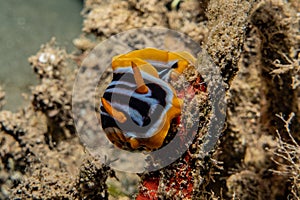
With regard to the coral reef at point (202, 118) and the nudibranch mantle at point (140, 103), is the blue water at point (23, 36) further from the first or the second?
the nudibranch mantle at point (140, 103)

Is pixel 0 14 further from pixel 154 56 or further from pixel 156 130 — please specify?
pixel 156 130

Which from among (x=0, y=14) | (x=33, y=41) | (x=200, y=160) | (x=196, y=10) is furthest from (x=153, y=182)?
(x=0, y=14)

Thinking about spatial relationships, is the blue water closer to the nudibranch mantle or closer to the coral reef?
the coral reef

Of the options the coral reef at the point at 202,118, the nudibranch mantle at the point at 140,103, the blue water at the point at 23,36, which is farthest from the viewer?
the blue water at the point at 23,36

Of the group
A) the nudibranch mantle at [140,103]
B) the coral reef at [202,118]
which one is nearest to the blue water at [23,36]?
the coral reef at [202,118]

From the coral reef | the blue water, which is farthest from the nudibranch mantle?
the blue water

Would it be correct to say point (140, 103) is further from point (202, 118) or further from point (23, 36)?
point (23, 36)
